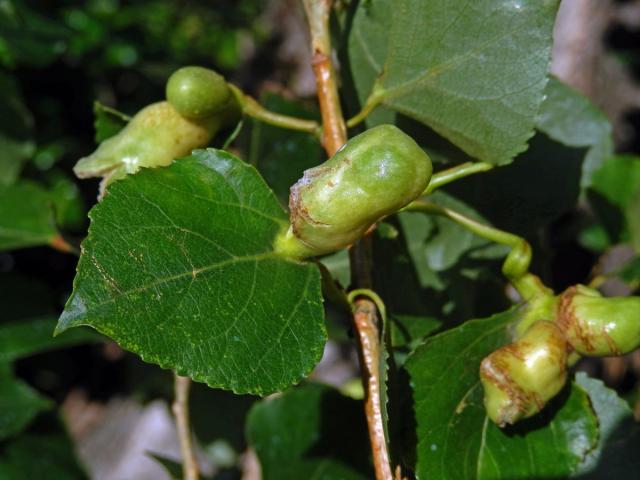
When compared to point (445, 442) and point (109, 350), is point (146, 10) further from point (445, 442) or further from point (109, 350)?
point (445, 442)

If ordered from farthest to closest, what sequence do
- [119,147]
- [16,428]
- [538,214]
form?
1. [16,428]
2. [538,214]
3. [119,147]

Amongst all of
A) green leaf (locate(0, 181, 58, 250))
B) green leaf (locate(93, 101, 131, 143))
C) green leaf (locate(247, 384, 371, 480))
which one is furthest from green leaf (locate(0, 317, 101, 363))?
green leaf (locate(93, 101, 131, 143))

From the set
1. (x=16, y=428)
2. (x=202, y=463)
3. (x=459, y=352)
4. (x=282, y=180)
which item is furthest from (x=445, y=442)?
(x=202, y=463)

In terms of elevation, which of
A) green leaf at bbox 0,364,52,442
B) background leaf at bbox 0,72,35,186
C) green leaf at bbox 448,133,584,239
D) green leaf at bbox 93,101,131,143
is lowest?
green leaf at bbox 0,364,52,442

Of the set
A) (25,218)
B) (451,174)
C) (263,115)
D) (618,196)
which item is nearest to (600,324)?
(451,174)

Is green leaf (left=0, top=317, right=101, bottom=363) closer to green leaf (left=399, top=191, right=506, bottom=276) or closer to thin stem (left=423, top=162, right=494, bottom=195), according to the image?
green leaf (left=399, top=191, right=506, bottom=276)

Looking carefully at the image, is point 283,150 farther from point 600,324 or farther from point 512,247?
point 600,324

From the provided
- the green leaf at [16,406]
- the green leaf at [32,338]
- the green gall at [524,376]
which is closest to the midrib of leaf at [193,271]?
the green gall at [524,376]

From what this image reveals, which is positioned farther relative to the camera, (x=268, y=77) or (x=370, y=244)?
(x=268, y=77)
